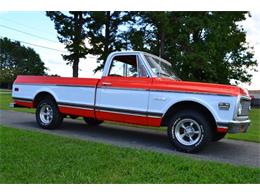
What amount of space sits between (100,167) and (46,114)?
4.33 m

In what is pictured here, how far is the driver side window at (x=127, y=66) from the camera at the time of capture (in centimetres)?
773

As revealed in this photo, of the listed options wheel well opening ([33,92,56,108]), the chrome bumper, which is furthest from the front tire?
wheel well opening ([33,92,56,108])

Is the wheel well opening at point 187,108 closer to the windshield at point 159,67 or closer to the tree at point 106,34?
the windshield at point 159,67

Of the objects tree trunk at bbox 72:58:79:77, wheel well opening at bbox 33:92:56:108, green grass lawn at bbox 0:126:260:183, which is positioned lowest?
green grass lawn at bbox 0:126:260:183

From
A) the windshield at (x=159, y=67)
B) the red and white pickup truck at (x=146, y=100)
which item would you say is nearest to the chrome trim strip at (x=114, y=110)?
the red and white pickup truck at (x=146, y=100)

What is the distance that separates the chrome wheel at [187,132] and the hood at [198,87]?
613mm

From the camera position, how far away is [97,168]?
504 centimetres

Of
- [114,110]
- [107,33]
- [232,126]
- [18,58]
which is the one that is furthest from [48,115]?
[18,58]

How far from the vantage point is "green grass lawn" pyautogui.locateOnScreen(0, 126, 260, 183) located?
4.61 metres

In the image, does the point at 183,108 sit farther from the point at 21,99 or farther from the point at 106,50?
the point at 106,50

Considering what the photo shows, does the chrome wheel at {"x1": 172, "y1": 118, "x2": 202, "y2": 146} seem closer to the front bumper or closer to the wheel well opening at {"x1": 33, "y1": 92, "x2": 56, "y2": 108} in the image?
the front bumper

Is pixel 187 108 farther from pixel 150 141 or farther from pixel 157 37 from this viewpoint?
pixel 157 37

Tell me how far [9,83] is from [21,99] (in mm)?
60882
